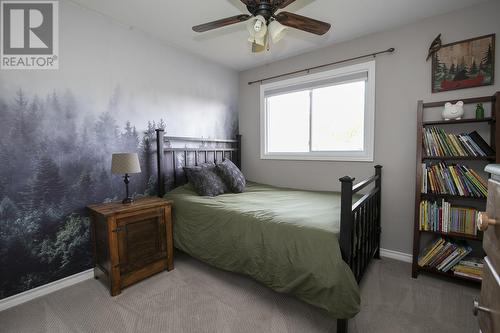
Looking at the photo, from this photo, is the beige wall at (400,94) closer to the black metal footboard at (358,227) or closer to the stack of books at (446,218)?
the black metal footboard at (358,227)

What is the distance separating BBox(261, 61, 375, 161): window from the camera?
2.62 m

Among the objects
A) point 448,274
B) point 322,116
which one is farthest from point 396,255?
point 322,116

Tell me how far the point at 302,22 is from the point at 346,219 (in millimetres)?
1312

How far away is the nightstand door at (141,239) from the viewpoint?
1918 millimetres

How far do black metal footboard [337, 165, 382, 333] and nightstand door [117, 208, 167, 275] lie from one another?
1619mm

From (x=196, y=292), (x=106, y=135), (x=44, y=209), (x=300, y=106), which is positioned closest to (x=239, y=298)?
(x=196, y=292)

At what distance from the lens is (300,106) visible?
3.14 metres

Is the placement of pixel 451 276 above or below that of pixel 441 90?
below

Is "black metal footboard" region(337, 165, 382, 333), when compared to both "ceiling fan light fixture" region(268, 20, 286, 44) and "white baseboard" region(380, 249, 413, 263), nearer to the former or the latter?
"white baseboard" region(380, 249, 413, 263)

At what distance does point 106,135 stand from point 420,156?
2.93 meters

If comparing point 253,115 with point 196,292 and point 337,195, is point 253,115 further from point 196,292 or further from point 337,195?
point 196,292

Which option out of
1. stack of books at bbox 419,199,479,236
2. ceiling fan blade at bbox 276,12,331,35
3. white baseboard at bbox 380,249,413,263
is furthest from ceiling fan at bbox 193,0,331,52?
white baseboard at bbox 380,249,413,263

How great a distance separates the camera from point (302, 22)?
154 centimetres

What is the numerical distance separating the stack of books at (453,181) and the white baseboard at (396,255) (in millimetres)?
809
